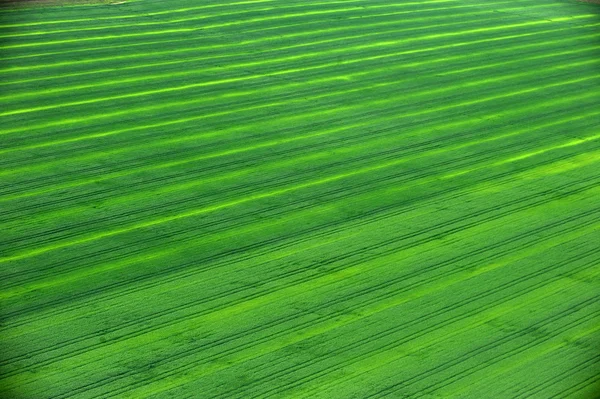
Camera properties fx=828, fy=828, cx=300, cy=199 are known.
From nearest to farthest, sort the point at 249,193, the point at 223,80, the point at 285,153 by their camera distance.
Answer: the point at 249,193 → the point at 285,153 → the point at 223,80

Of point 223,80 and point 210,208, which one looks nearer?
point 210,208

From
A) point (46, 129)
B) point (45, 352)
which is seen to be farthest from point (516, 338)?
point (46, 129)

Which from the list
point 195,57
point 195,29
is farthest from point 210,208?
point 195,29

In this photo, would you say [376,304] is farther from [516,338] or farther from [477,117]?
[477,117]

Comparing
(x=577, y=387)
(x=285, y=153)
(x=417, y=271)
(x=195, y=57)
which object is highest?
(x=195, y=57)

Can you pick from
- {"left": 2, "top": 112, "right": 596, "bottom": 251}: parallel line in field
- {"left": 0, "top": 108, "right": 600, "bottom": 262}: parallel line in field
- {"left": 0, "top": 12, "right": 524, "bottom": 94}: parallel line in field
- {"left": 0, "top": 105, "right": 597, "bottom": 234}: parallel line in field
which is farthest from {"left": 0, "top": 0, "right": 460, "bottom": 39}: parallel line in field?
{"left": 0, "top": 108, "right": 600, "bottom": 262}: parallel line in field

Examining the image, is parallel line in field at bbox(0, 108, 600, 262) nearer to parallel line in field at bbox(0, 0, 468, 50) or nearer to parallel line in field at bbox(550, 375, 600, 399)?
parallel line in field at bbox(550, 375, 600, 399)

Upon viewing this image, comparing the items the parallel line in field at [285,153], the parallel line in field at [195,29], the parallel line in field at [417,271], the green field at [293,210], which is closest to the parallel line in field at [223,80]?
the green field at [293,210]

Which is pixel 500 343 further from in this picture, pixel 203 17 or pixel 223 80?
pixel 203 17
